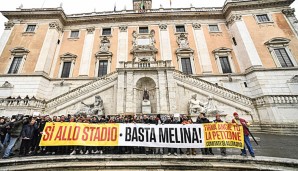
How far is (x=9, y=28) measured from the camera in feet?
62.8

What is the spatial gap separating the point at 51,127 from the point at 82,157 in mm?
1972

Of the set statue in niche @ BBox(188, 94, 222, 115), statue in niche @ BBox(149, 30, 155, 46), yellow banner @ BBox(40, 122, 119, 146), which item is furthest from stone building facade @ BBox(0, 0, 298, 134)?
yellow banner @ BBox(40, 122, 119, 146)

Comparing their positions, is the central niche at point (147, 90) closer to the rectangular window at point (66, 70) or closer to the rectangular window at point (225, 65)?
the rectangular window at point (225, 65)

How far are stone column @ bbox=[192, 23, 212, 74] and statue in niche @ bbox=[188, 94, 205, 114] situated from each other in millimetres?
6347

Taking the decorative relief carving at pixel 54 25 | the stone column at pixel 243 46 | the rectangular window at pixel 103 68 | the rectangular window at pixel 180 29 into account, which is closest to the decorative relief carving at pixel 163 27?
the rectangular window at pixel 180 29

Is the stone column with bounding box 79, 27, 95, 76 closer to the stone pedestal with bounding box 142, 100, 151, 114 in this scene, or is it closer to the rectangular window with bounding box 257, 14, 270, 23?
the stone pedestal with bounding box 142, 100, 151, 114

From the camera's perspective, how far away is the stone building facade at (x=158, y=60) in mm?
12477

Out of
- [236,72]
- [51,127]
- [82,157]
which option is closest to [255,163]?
[82,157]

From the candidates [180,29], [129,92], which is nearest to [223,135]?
[129,92]

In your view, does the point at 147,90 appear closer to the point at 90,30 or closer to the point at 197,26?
the point at 197,26

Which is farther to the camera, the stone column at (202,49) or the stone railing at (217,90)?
the stone column at (202,49)

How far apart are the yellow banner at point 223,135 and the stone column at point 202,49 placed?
12489 mm

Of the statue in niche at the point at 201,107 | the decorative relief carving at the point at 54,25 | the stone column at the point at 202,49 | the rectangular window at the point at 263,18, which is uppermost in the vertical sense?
the decorative relief carving at the point at 54,25

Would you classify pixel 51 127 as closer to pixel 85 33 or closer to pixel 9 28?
pixel 85 33
